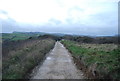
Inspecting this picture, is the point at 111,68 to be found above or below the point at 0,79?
above

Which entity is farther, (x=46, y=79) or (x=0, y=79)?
(x=46, y=79)

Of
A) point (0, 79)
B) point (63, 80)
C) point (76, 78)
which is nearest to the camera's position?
point (0, 79)

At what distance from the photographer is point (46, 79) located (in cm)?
1304

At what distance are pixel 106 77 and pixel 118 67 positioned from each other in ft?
3.02

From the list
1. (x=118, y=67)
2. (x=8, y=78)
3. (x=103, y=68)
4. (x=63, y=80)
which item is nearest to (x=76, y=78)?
(x=63, y=80)

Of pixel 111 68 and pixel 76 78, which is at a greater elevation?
pixel 111 68

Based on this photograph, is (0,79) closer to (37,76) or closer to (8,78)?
(8,78)

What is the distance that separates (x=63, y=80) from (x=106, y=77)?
111 inches

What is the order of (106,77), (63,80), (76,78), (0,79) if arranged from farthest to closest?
(76,78) → (63,80) → (0,79) → (106,77)

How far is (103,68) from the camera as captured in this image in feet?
40.2

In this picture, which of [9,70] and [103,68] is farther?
[9,70]

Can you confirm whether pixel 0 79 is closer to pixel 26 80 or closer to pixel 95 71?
pixel 26 80

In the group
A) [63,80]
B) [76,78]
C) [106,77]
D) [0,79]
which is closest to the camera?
[106,77]

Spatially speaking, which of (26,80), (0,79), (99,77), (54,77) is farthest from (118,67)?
(0,79)
